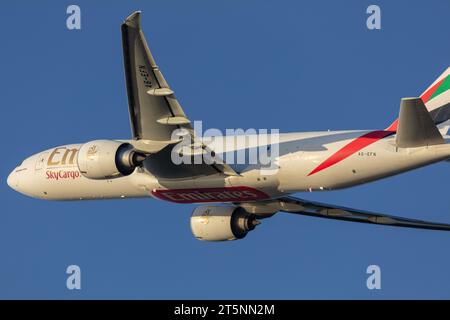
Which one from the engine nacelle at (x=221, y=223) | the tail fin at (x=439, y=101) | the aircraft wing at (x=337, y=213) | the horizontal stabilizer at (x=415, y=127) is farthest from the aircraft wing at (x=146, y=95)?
the aircraft wing at (x=337, y=213)

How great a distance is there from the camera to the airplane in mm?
34281

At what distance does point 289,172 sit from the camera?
38.0 m

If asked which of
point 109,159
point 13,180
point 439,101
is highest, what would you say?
point 439,101

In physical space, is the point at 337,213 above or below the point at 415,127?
below

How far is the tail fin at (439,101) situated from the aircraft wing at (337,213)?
6.61m

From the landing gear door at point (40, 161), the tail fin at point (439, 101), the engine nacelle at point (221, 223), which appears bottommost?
the engine nacelle at point (221, 223)

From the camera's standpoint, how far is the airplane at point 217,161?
34.3 meters

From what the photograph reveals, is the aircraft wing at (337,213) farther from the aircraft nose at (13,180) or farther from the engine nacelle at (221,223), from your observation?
the aircraft nose at (13,180)

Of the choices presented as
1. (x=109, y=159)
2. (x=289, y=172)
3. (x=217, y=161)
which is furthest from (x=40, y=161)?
(x=289, y=172)

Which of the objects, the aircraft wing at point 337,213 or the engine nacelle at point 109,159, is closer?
the engine nacelle at point 109,159

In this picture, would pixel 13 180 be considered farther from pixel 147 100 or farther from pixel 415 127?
pixel 415 127

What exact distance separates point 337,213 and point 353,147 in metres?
8.82

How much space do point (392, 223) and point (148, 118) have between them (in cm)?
1381

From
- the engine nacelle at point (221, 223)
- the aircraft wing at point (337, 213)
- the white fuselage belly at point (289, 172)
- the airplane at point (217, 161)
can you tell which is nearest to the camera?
the airplane at point (217, 161)
